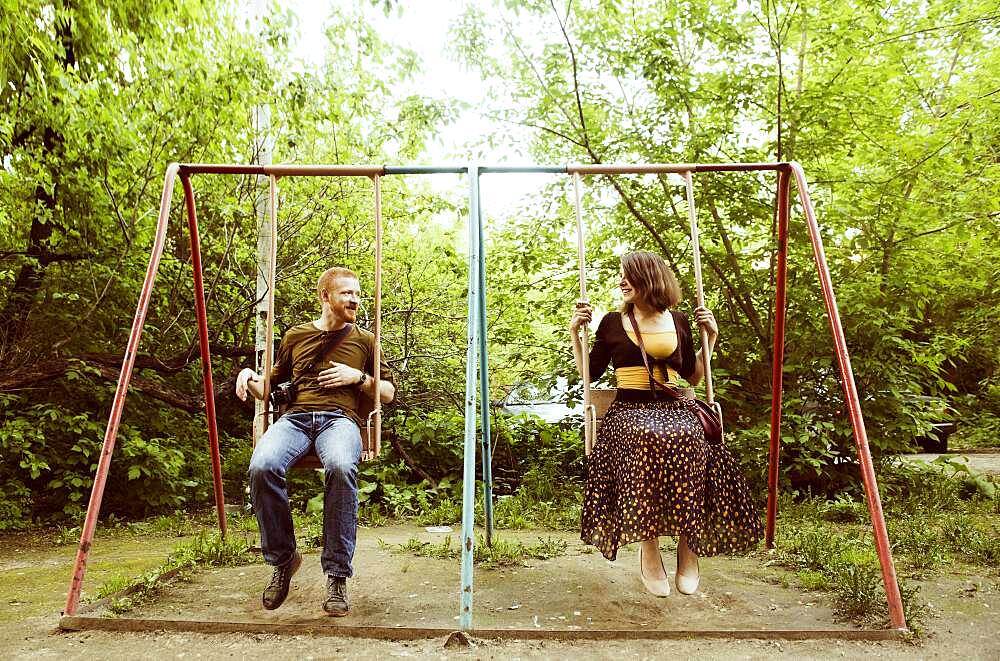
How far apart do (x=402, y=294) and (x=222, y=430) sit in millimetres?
2297

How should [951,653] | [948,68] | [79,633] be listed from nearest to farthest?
1. [951,653]
2. [79,633]
3. [948,68]

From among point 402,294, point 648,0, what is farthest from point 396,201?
point 648,0

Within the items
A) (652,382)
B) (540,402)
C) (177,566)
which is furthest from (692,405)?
(540,402)

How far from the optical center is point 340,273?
11.7ft

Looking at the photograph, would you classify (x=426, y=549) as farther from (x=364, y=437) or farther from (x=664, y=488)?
(x=664, y=488)

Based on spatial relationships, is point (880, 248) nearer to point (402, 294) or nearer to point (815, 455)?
Result: point (815, 455)

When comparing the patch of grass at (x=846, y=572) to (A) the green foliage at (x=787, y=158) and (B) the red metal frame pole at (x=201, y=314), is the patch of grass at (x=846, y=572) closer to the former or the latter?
(A) the green foliage at (x=787, y=158)

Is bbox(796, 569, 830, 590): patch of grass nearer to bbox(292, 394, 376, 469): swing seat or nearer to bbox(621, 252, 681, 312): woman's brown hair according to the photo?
bbox(621, 252, 681, 312): woman's brown hair

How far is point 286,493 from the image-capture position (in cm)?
309

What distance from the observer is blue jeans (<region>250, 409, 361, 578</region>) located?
311 cm

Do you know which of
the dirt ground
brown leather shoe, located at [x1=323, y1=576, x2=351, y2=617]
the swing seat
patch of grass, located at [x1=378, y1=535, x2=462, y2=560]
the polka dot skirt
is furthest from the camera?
patch of grass, located at [x1=378, y1=535, x2=462, y2=560]

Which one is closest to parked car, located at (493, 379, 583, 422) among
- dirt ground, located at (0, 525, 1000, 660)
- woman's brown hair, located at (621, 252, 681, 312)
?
dirt ground, located at (0, 525, 1000, 660)

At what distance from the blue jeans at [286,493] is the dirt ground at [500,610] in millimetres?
263

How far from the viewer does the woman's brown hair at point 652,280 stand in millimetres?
3389
